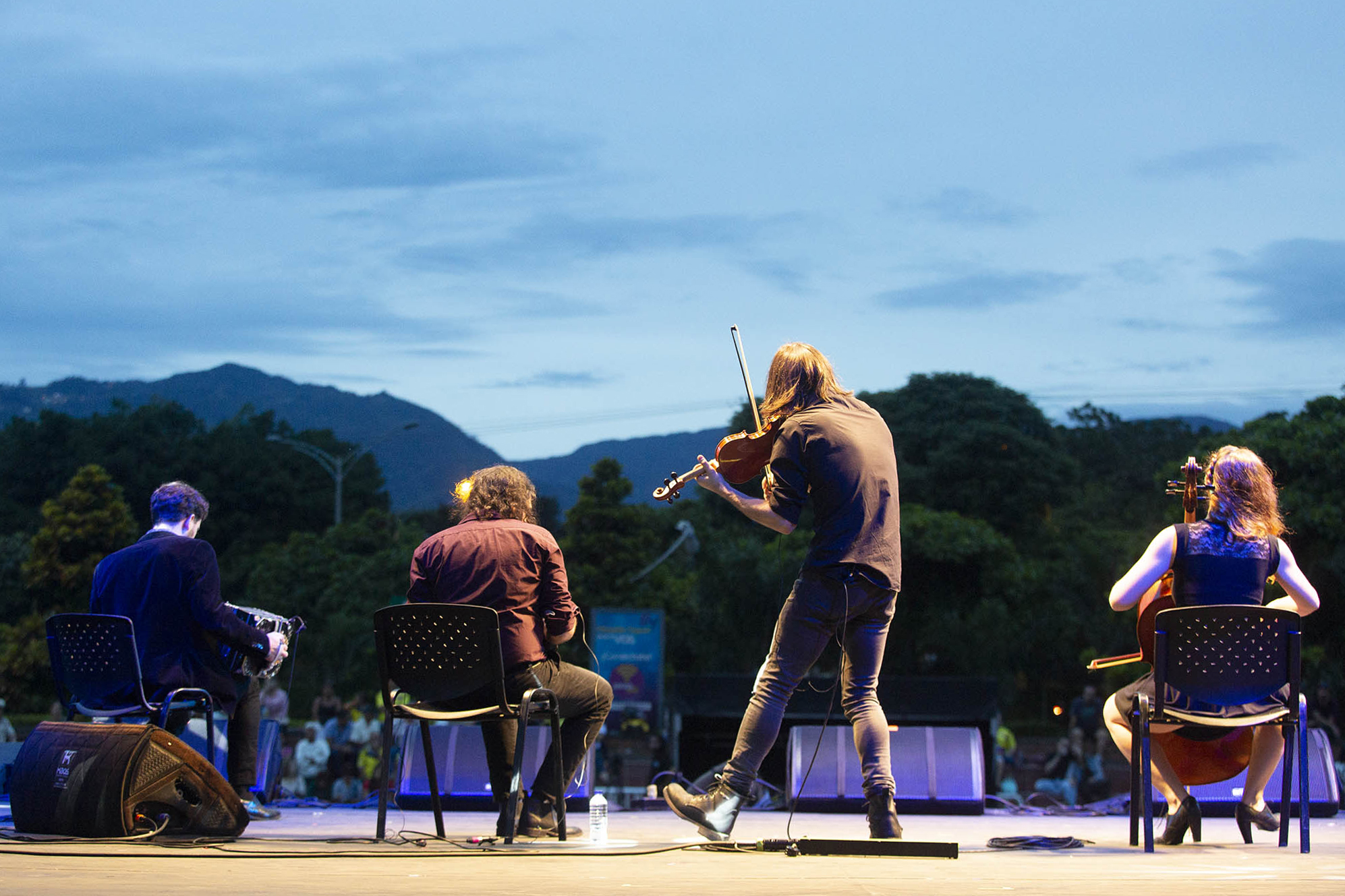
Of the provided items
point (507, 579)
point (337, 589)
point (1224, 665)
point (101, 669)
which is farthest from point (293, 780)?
point (337, 589)

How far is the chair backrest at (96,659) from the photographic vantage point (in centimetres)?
569

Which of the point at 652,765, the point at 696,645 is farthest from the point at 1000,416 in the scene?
the point at 652,765

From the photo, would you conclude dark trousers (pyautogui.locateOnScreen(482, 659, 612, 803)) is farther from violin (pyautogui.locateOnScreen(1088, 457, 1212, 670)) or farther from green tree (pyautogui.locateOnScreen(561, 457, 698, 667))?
green tree (pyautogui.locateOnScreen(561, 457, 698, 667))

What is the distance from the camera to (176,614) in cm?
607

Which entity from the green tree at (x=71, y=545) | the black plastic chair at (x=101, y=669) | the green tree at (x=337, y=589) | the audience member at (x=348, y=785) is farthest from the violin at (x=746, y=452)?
the green tree at (x=71, y=545)

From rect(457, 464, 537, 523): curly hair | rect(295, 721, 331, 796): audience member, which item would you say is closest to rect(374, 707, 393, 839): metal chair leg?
rect(457, 464, 537, 523): curly hair

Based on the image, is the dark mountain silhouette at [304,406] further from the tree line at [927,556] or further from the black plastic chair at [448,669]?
the black plastic chair at [448,669]

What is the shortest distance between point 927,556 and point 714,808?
30816 millimetres

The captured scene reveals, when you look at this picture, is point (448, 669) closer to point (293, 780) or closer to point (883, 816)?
point (883, 816)

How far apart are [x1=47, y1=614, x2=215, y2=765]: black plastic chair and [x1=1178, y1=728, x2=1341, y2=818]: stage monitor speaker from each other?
4.96m

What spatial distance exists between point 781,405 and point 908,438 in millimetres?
44953

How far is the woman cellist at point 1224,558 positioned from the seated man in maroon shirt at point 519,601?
86.1 inches

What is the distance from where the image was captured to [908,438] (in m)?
49.6

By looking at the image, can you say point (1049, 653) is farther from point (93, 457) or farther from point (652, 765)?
point (93, 457)
